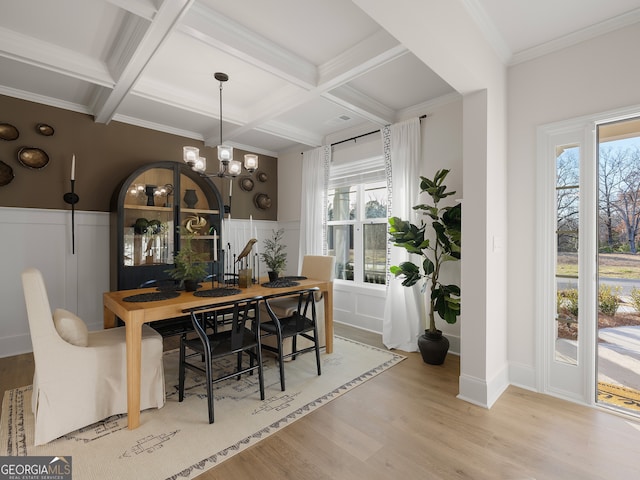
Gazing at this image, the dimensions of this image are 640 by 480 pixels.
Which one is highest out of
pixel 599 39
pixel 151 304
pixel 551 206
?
pixel 599 39

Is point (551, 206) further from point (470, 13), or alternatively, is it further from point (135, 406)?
point (135, 406)

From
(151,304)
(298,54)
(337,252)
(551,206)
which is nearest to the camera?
(151,304)

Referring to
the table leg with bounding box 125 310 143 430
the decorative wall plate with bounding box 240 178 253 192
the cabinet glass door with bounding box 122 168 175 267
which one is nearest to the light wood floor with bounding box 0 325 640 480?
the table leg with bounding box 125 310 143 430

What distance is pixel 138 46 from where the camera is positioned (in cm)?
234

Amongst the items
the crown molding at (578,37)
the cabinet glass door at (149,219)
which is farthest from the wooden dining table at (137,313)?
the crown molding at (578,37)

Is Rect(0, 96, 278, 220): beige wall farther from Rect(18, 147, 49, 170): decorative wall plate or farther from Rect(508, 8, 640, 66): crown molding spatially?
Rect(508, 8, 640, 66): crown molding

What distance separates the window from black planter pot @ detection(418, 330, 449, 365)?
3.86 ft

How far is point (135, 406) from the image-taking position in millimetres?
2076

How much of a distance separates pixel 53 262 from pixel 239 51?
3134mm

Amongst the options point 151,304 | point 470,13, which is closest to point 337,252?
point 151,304

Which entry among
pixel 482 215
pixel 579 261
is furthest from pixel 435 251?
pixel 579 261

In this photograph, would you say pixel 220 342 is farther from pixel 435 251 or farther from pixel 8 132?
pixel 8 132

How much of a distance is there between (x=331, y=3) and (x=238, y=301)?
2.17 meters

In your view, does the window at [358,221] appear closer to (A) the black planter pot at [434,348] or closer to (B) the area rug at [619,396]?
(A) the black planter pot at [434,348]
